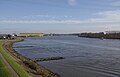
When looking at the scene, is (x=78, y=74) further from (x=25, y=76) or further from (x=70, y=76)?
(x=25, y=76)

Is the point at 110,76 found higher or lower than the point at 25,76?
lower

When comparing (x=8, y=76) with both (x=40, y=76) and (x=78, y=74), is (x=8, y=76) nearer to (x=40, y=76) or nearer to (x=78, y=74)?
(x=40, y=76)

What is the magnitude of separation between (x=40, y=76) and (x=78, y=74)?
6.76 metres

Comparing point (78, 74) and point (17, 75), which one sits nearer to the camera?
point (17, 75)

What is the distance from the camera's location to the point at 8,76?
62.8 feet

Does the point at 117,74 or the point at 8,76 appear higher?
the point at 8,76

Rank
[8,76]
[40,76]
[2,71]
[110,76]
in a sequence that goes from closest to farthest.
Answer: [8,76], [2,71], [40,76], [110,76]

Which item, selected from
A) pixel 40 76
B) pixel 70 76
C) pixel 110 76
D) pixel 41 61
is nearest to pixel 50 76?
pixel 40 76

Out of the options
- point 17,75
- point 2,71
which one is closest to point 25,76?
point 17,75

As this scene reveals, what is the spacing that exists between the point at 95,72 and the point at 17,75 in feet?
43.6

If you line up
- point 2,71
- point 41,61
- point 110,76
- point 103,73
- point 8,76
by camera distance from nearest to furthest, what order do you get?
point 8,76 < point 2,71 < point 110,76 < point 103,73 < point 41,61

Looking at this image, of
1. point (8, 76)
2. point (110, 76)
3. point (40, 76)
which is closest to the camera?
point (8, 76)

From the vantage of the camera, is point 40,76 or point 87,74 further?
point 87,74

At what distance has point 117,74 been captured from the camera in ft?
95.0
